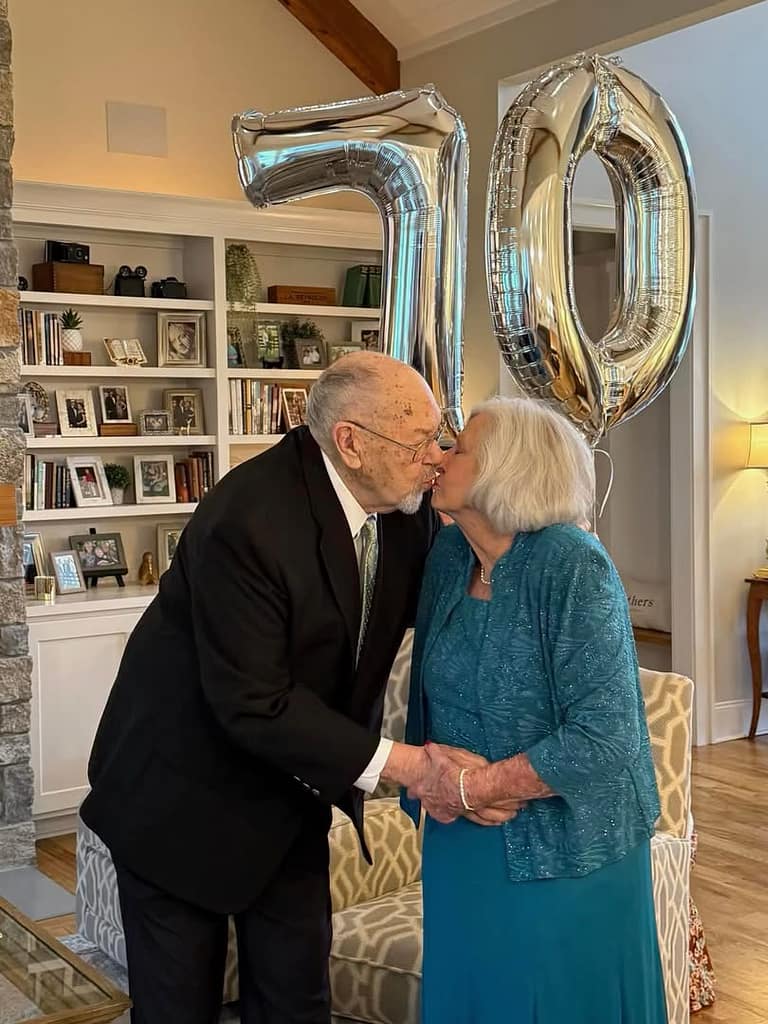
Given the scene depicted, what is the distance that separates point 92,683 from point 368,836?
2.12 m

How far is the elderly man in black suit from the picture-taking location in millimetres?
1897

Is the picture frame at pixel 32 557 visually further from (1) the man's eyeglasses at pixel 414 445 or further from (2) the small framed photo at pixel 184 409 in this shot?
(1) the man's eyeglasses at pixel 414 445

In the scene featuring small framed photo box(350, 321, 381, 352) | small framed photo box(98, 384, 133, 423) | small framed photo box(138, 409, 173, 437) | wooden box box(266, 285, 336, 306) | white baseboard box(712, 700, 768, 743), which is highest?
wooden box box(266, 285, 336, 306)

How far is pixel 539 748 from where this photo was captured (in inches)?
72.0

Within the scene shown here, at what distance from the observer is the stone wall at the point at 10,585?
4.25m

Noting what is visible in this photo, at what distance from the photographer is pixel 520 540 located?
1905mm

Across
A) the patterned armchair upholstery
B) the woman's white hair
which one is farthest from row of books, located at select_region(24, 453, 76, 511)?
the woman's white hair

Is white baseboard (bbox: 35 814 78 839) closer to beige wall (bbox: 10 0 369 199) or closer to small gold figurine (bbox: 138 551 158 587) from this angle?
small gold figurine (bbox: 138 551 158 587)

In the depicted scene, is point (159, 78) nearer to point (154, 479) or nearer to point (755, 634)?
point (154, 479)

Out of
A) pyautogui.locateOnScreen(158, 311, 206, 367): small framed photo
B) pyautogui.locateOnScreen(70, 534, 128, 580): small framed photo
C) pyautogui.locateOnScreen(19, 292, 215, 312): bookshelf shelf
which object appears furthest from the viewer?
pyautogui.locateOnScreen(158, 311, 206, 367): small framed photo

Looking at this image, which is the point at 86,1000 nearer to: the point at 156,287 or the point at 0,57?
the point at 0,57

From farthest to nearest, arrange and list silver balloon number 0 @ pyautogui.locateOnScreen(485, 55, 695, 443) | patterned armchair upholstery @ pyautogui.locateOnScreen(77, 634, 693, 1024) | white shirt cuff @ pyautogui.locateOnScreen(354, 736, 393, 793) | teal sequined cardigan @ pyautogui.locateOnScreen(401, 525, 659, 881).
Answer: silver balloon number 0 @ pyautogui.locateOnScreen(485, 55, 695, 443), patterned armchair upholstery @ pyautogui.locateOnScreen(77, 634, 693, 1024), white shirt cuff @ pyautogui.locateOnScreen(354, 736, 393, 793), teal sequined cardigan @ pyautogui.locateOnScreen(401, 525, 659, 881)

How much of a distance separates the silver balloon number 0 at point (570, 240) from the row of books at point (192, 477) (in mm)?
2733

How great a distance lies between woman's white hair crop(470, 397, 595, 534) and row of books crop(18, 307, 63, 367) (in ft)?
11.3
